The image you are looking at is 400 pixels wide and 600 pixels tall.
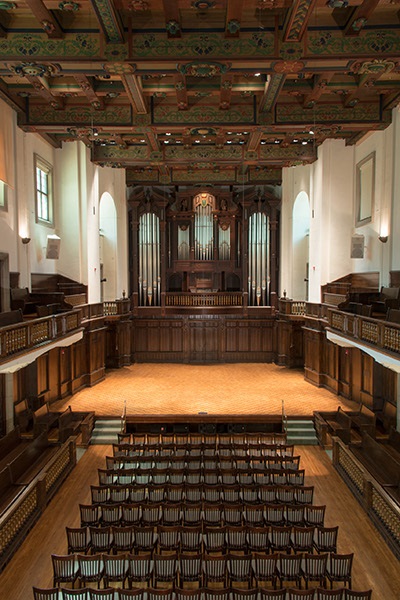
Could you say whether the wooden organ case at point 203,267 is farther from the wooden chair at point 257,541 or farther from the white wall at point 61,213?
the wooden chair at point 257,541

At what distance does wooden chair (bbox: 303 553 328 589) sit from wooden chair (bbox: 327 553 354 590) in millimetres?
112

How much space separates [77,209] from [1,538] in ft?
32.4

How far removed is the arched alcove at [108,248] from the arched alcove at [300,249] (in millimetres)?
7181

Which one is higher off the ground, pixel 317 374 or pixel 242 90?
pixel 242 90

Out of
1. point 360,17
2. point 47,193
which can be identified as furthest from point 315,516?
point 47,193

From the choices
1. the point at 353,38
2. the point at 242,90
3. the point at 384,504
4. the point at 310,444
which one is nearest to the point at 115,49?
→ the point at 242,90

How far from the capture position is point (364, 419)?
11.2 m

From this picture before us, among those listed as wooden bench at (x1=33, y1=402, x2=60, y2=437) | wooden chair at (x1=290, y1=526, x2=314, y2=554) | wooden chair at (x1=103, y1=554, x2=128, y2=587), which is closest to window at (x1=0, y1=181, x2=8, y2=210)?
wooden bench at (x1=33, y1=402, x2=60, y2=437)

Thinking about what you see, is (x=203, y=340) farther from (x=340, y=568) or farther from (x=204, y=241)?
(x=340, y=568)

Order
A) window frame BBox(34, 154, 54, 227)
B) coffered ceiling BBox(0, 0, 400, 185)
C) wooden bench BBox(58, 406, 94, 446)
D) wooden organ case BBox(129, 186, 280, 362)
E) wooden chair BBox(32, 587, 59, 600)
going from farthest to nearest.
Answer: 1. wooden organ case BBox(129, 186, 280, 362)
2. window frame BBox(34, 154, 54, 227)
3. wooden bench BBox(58, 406, 94, 446)
4. coffered ceiling BBox(0, 0, 400, 185)
5. wooden chair BBox(32, 587, 59, 600)

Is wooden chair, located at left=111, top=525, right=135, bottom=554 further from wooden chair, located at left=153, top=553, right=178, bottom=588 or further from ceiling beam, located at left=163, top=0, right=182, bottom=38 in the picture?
ceiling beam, located at left=163, top=0, right=182, bottom=38

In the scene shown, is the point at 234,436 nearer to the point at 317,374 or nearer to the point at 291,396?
the point at 291,396

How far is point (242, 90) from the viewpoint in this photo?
965cm

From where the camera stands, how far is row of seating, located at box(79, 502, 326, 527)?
23.5 feet
